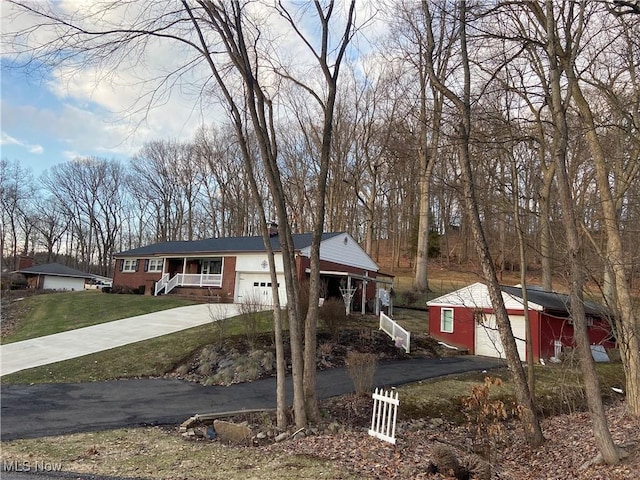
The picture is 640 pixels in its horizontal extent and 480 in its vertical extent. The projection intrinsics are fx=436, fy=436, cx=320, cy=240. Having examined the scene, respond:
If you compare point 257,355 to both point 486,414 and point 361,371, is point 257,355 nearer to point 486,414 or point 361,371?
point 361,371

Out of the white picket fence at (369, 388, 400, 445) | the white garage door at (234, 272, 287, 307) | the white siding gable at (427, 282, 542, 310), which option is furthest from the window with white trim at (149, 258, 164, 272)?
the white picket fence at (369, 388, 400, 445)

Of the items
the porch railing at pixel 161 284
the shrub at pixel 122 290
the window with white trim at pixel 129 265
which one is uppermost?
the window with white trim at pixel 129 265

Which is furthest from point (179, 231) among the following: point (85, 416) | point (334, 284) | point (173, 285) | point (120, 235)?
point (85, 416)

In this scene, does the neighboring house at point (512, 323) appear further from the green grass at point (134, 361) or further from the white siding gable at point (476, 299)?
the green grass at point (134, 361)

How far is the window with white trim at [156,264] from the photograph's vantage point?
106 feet

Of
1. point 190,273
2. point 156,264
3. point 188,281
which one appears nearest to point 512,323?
point 188,281

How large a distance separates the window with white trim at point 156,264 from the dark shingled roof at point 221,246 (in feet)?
1.57

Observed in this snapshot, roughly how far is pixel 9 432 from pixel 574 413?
10.7 metres

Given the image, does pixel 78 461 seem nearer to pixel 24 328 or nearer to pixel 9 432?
pixel 9 432

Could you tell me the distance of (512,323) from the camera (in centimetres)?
1972

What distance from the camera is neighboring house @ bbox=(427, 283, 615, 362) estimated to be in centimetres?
1888

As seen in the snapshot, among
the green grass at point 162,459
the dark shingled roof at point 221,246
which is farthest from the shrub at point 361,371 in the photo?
the dark shingled roof at point 221,246

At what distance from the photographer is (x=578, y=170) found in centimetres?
1166

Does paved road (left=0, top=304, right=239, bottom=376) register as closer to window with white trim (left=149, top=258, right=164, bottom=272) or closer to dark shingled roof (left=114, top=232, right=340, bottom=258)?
dark shingled roof (left=114, top=232, right=340, bottom=258)
